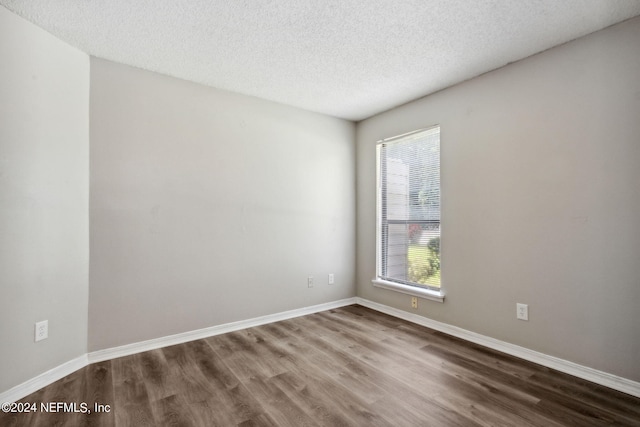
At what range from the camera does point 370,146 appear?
164 inches

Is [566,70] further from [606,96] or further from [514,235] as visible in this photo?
[514,235]

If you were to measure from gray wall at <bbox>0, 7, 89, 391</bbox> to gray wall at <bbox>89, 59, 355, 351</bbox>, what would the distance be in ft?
0.40

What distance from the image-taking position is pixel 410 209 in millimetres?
3631

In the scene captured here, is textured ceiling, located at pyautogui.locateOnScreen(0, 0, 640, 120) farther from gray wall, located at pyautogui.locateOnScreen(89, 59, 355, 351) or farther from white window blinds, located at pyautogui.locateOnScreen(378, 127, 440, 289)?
white window blinds, located at pyautogui.locateOnScreen(378, 127, 440, 289)

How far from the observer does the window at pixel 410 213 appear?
3359 mm

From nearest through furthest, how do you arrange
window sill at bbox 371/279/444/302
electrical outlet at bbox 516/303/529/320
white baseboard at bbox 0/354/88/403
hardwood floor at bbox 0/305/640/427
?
hardwood floor at bbox 0/305/640/427
white baseboard at bbox 0/354/88/403
electrical outlet at bbox 516/303/529/320
window sill at bbox 371/279/444/302

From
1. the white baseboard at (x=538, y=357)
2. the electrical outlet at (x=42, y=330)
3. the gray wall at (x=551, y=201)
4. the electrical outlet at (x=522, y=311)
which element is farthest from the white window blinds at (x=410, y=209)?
the electrical outlet at (x=42, y=330)

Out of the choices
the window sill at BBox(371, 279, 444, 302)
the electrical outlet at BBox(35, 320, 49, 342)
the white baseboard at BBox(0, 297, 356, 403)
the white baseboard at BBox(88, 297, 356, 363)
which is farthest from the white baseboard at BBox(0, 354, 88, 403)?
the window sill at BBox(371, 279, 444, 302)

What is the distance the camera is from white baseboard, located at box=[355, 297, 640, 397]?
2084 millimetres

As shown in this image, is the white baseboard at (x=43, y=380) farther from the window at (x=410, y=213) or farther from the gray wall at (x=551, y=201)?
the gray wall at (x=551, y=201)

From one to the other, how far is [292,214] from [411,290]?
1635 millimetres

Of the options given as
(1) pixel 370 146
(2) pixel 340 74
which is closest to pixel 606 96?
(2) pixel 340 74

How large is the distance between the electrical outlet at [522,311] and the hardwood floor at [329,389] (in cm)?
35

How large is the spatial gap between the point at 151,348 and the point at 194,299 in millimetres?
530
